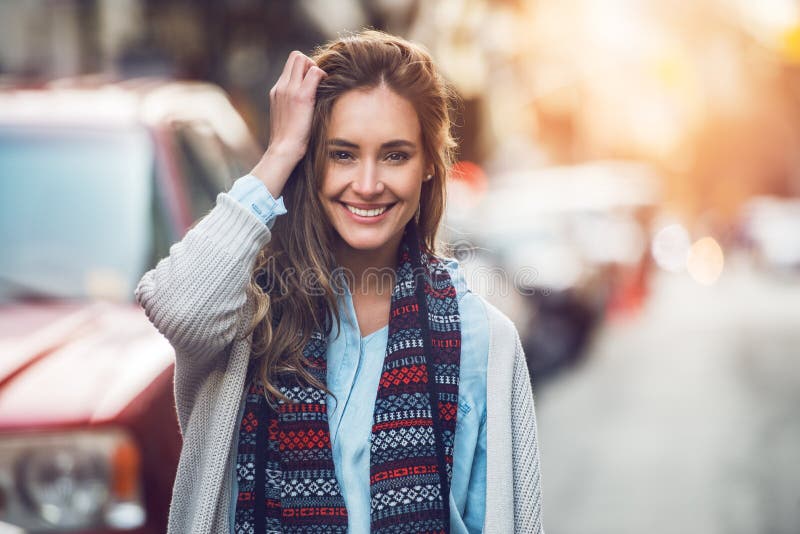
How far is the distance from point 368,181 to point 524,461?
696mm

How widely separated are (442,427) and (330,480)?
0.87ft

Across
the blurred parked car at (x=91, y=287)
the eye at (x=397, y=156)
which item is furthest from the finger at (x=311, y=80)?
the blurred parked car at (x=91, y=287)

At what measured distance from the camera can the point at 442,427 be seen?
6.66 feet

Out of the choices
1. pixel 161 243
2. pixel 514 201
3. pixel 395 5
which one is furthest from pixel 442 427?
pixel 395 5

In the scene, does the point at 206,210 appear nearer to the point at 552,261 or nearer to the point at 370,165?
the point at 370,165

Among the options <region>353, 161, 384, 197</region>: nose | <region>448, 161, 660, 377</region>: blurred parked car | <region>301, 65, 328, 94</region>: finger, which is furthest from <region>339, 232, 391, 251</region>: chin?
<region>448, 161, 660, 377</region>: blurred parked car

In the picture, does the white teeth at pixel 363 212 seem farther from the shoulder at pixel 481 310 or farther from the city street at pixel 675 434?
the city street at pixel 675 434

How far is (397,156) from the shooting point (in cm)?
211

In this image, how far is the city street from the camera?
5.36 m

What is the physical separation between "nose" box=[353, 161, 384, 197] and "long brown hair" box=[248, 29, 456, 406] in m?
0.09

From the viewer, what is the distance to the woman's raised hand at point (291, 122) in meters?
2.00

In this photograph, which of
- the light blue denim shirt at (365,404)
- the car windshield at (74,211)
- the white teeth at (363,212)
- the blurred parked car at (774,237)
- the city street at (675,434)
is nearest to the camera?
the light blue denim shirt at (365,404)

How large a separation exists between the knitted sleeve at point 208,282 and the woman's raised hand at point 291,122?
0.39ft

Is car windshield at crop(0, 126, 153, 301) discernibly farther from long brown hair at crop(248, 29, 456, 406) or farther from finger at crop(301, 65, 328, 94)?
finger at crop(301, 65, 328, 94)
